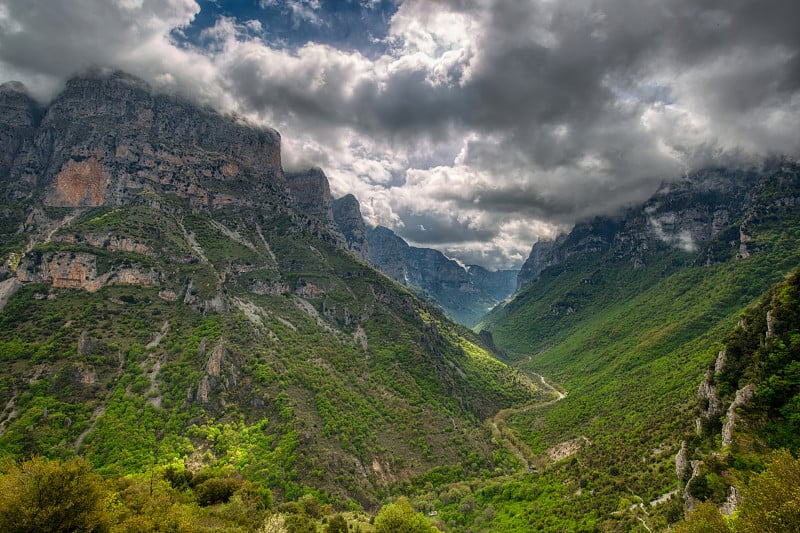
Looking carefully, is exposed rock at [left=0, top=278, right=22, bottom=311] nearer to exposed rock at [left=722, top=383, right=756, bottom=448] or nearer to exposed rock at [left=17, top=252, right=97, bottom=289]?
exposed rock at [left=17, top=252, right=97, bottom=289]

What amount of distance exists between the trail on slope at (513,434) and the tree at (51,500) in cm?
11705

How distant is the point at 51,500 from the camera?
1378 inches

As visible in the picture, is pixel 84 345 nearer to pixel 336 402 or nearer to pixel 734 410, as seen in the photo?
pixel 336 402

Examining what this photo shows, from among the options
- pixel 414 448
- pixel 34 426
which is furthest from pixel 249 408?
pixel 414 448

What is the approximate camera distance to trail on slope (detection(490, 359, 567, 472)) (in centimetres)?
12814

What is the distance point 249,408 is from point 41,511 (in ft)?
271

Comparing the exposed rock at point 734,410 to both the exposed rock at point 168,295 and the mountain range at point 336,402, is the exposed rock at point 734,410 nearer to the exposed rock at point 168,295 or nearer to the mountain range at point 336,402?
the mountain range at point 336,402

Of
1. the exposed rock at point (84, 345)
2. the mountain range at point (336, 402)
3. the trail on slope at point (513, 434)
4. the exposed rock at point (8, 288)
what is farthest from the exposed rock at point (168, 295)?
the trail on slope at point (513, 434)

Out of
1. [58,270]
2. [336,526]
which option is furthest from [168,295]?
[336,526]

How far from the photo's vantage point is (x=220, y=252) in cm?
19900

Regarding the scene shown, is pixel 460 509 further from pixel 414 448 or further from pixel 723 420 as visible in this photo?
pixel 723 420

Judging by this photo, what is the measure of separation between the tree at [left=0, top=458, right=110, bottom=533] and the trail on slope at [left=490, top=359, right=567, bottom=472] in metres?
117

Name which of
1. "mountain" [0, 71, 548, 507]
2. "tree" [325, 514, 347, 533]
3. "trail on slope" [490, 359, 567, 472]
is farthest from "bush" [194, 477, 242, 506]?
"trail on slope" [490, 359, 567, 472]

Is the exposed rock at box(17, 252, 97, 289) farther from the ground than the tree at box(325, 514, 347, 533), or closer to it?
farther from the ground
